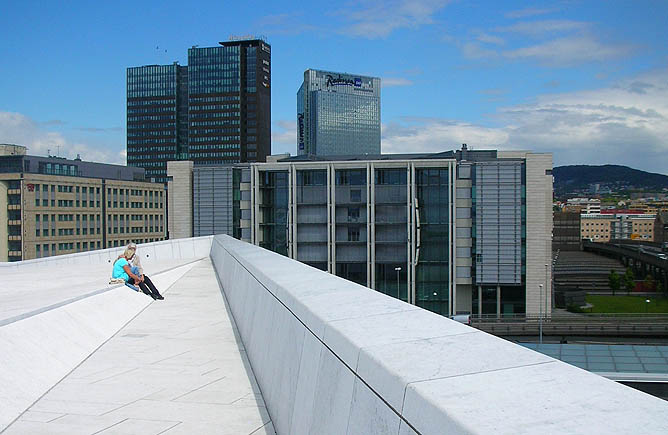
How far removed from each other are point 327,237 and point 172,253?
38983 mm

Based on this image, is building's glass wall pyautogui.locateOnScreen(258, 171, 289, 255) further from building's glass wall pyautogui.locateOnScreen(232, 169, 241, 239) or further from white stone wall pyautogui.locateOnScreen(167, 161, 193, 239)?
white stone wall pyautogui.locateOnScreen(167, 161, 193, 239)

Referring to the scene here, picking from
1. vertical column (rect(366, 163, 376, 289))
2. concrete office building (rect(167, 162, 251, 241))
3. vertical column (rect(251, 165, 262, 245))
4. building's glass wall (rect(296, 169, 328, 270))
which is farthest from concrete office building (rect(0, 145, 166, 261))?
vertical column (rect(366, 163, 376, 289))

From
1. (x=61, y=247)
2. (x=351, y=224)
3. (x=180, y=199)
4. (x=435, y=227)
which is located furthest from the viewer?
(x=61, y=247)

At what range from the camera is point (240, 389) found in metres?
6.62

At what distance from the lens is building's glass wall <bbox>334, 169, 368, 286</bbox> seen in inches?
2601

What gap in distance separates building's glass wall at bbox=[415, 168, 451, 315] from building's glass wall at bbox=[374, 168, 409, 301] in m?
1.39

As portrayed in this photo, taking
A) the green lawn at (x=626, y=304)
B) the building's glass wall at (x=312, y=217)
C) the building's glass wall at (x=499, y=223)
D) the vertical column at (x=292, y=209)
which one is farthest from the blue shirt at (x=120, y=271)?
the green lawn at (x=626, y=304)

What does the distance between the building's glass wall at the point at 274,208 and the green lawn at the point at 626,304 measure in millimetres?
40217

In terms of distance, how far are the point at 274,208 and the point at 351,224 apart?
8027mm

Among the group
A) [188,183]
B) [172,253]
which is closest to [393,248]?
[188,183]

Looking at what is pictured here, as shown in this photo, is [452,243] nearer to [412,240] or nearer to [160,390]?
[412,240]

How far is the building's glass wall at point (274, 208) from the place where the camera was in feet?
223

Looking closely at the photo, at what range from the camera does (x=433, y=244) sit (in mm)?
65125

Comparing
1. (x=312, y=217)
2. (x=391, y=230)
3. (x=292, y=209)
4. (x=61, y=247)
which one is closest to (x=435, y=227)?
(x=391, y=230)
